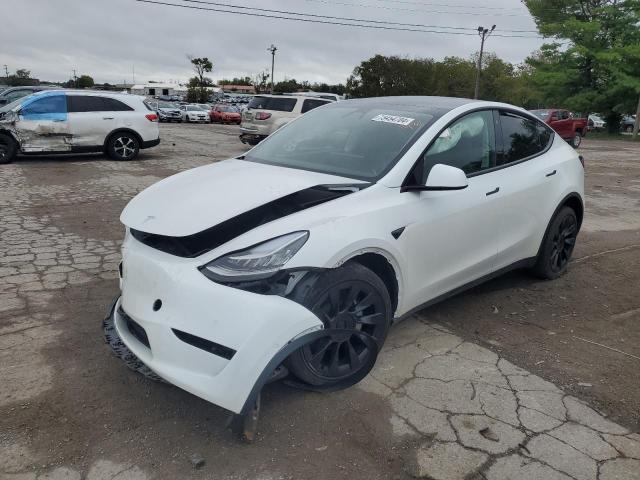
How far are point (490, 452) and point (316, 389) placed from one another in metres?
0.91

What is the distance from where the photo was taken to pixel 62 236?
593 centimetres

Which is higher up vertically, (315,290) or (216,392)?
(315,290)

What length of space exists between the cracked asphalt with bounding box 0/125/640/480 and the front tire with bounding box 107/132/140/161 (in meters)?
7.94

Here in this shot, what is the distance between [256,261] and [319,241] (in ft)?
1.13

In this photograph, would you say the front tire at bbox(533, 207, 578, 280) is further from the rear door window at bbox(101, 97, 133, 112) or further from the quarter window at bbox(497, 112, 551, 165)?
the rear door window at bbox(101, 97, 133, 112)

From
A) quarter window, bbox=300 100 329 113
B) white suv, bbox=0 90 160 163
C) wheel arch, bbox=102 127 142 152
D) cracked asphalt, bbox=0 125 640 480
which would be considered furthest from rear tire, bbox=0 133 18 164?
quarter window, bbox=300 100 329 113

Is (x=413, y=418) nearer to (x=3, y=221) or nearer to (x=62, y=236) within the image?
(x=62, y=236)

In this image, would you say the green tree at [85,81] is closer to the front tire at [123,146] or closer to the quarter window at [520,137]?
the front tire at [123,146]

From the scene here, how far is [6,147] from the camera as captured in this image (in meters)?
11.2

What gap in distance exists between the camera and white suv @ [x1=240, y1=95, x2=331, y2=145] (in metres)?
15.7

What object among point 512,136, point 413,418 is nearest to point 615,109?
point 512,136

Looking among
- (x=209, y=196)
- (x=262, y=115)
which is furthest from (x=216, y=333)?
(x=262, y=115)

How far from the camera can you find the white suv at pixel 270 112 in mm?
15688

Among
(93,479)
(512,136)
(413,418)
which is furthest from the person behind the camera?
(512,136)
